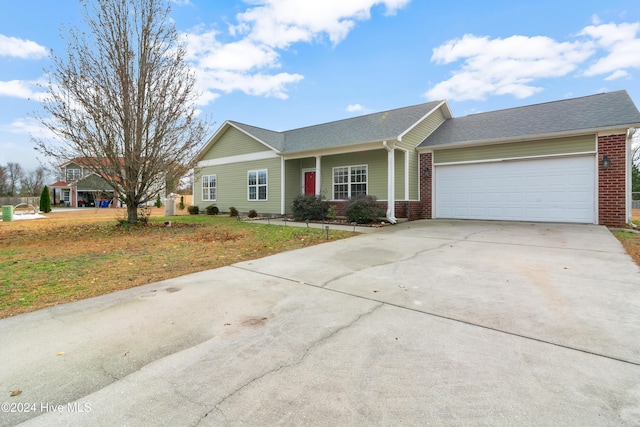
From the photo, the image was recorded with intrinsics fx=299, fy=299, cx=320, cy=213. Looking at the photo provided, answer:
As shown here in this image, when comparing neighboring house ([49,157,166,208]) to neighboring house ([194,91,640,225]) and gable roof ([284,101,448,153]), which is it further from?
gable roof ([284,101,448,153])

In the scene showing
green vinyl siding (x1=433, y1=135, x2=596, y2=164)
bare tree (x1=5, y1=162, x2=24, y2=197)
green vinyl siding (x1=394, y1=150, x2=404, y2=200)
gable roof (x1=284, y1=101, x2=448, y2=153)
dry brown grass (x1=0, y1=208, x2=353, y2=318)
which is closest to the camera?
dry brown grass (x1=0, y1=208, x2=353, y2=318)

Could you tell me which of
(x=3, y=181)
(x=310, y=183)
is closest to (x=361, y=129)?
(x=310, y=183)

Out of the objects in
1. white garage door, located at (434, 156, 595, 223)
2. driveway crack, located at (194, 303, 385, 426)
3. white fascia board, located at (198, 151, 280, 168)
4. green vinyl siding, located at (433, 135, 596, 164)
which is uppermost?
white fascia board, located at (198, 151, 280, 168)

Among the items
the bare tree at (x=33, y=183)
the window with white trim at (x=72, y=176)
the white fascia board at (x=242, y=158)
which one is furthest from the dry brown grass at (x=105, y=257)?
the bare tree at (x=33, y=183)

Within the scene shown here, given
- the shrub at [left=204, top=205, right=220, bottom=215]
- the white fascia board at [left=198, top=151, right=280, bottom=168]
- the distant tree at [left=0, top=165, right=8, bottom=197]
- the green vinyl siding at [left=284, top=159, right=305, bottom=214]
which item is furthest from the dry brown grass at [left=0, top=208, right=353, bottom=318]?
the distant tree at [left=0, top=165, right=8, bottom=197]

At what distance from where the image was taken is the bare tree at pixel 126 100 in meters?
9.95

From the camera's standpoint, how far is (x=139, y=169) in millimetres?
10930

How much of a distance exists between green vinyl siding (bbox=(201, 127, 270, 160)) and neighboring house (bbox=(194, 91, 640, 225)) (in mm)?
59

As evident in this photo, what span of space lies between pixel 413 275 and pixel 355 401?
3.04m

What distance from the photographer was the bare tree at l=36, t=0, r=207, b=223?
9.95 metres

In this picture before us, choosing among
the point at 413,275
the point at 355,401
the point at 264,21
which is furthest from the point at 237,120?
the point at 355,401

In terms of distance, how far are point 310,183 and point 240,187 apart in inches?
170

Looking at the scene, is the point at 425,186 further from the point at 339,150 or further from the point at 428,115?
the point at 339,150

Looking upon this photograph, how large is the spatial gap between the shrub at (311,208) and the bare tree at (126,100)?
4898mm
